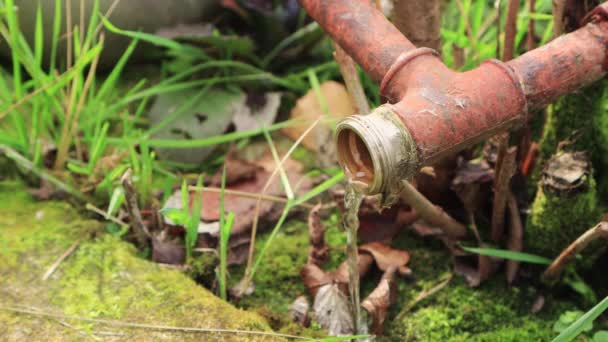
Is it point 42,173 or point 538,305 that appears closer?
point 538,305

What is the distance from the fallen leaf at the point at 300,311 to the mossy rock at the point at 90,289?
109 millimetres

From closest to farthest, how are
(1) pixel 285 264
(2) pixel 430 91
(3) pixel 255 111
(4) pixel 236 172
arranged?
(2) pixel 430 91 → (1) pixel 285 264 → (4) pixel 236 172 → (3) pixel 255 111

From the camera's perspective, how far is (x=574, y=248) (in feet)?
4.51

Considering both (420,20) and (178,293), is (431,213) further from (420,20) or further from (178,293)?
(178,293)

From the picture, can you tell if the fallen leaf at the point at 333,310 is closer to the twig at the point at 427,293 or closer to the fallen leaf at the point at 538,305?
the twig at the point at 427,293

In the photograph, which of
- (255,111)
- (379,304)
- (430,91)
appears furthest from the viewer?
(255,111)

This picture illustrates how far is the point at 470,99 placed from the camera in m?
1.12

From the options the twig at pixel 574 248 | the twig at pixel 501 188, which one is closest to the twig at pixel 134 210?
the twig at pixel 501 188

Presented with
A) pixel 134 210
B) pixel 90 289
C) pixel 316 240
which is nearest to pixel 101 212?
pixel 134 210

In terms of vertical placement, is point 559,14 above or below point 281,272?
above

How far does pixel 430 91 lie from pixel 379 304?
0.53 meters

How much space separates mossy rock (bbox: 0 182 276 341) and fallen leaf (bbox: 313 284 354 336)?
150 mm

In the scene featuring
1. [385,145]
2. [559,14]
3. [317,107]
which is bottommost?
[317,107]

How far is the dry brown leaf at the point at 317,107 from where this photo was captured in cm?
207
